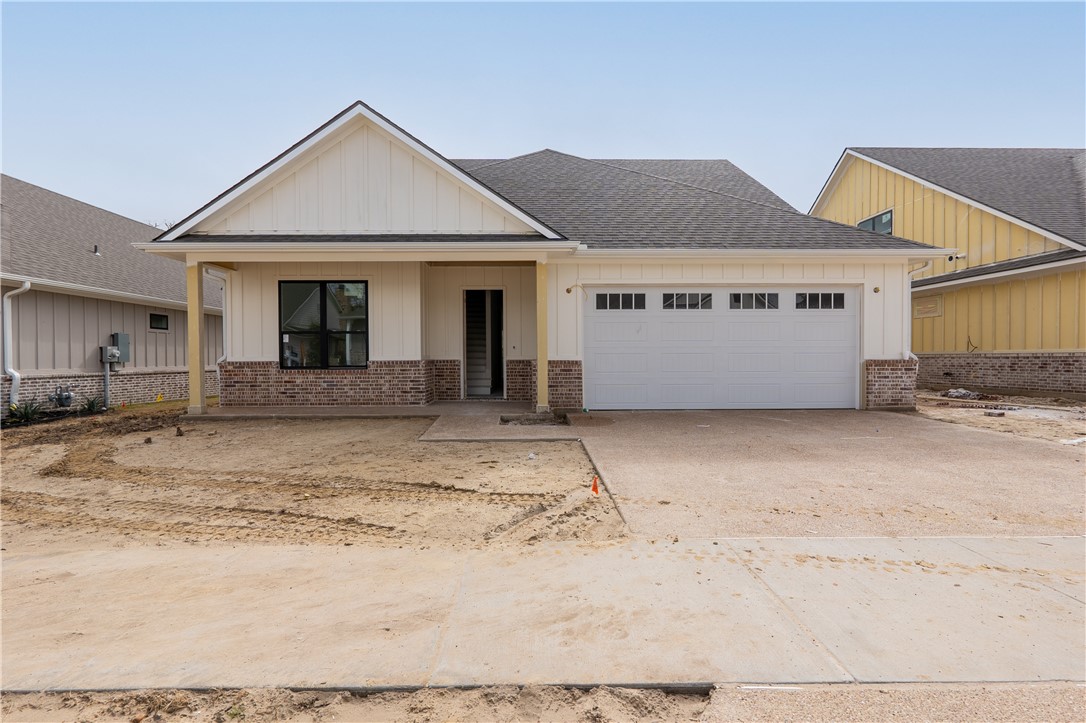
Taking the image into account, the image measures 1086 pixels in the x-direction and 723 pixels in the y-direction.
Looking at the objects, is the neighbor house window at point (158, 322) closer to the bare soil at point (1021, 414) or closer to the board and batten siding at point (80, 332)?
the board and batten siding at point (80, 332)

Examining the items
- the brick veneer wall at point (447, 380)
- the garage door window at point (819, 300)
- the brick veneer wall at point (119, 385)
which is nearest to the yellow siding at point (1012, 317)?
the garage door window at point (819, 300)

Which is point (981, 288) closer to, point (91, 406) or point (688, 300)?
point (688, 300)

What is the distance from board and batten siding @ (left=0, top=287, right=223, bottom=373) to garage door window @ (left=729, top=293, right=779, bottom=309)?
575 inches

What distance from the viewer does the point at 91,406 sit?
40.2ft

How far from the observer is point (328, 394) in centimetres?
1165

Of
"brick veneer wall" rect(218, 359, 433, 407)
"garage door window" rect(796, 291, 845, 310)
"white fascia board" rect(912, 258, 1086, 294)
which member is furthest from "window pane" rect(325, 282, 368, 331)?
"white fascia board" rect(912, 258, 1086, 294)

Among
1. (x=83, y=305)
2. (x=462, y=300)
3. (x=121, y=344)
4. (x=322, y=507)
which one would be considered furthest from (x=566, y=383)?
(x=83, y=305)

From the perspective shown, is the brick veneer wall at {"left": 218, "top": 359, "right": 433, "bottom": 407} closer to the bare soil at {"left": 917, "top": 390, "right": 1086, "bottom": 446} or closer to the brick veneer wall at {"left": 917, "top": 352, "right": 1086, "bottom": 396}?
the bare soil at {"left": 917, "top": 390, "right": 1086, "bottom": 446}

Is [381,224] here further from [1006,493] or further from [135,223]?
[135,223]

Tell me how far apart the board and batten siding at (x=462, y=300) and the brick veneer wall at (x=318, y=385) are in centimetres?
118

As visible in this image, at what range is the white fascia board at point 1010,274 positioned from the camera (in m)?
12.6

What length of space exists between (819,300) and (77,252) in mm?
17475

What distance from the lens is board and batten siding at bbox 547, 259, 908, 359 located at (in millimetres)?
10914

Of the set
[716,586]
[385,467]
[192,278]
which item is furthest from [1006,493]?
[192,278]
